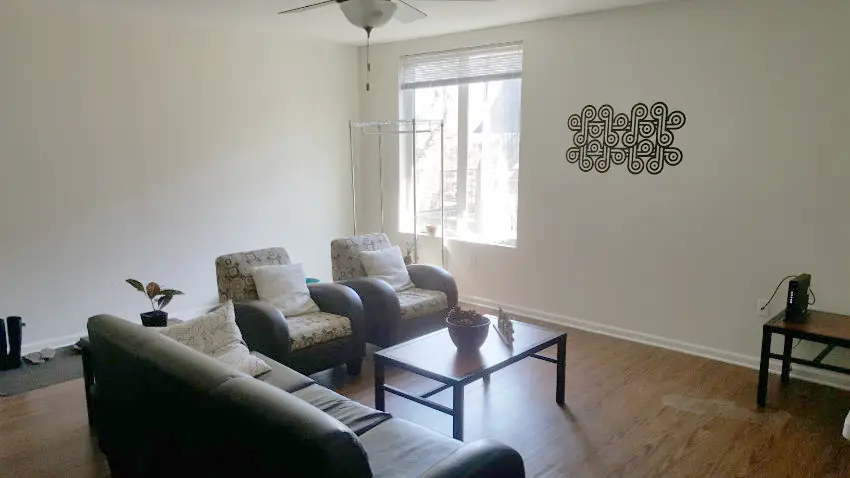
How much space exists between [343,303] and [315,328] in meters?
0.29

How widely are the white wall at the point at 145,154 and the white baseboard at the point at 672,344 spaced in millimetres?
2084

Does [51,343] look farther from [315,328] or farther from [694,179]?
[694,179]

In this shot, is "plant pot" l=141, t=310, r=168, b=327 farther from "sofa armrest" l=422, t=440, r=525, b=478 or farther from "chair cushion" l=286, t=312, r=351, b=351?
"sofa armrest" l=422, t=440, r=525, b=478

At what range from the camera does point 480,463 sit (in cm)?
184

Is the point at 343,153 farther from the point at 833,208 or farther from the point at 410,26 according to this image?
the point at 833,208

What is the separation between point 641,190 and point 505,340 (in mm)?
1916

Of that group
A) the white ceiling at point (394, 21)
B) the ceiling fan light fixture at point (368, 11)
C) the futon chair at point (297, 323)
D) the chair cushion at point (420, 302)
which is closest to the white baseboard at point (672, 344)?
the chair cushion at point (420, 302)

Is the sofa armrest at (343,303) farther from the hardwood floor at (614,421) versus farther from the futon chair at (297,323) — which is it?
the hardwood floor at (614,421)

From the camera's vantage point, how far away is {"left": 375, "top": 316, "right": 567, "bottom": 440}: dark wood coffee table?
2.75 meters

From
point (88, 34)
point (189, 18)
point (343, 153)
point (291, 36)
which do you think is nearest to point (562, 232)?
point (343, 153)

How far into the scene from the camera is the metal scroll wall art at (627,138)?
430 cm

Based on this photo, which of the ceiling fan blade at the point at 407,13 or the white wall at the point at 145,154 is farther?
the white wall at the point at 145,154

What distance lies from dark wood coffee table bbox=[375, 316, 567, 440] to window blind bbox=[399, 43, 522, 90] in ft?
8.57

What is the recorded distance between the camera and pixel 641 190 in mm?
4480
